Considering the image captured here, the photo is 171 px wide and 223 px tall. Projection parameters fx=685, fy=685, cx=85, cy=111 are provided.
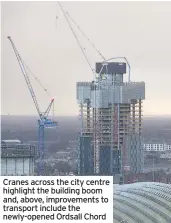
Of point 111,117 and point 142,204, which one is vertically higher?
point 111,117

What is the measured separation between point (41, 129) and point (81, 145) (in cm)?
355

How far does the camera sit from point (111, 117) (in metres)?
27.1

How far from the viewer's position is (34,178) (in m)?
6.99
